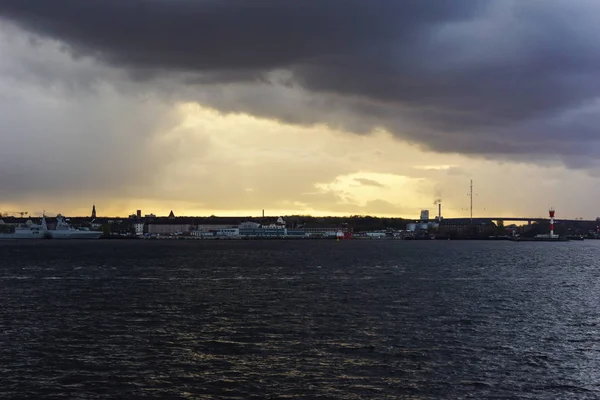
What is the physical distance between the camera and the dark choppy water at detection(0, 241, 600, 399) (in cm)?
2616

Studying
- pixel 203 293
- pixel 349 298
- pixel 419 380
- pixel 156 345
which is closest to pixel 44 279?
pixel 203 293

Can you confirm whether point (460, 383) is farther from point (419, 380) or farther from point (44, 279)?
point (44, 279)

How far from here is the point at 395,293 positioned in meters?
59.7

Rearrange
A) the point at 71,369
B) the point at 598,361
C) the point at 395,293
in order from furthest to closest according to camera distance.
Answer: the point at 395,293, the point at 598,361, the point at 71,369

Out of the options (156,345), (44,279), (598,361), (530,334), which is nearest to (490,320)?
(530,334)

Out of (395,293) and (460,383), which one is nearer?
(460,383)

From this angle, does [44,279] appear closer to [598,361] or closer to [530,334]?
[530,334]

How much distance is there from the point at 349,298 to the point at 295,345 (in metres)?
21.8

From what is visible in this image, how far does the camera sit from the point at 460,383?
26.5 metres

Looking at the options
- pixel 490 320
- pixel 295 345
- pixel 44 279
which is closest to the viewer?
pixel 295 345

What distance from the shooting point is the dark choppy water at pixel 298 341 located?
2616 cm

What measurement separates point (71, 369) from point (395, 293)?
3665 cm

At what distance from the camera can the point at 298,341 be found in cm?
3500

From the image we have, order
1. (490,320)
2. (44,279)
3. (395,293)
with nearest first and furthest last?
(490,320) → (395,293) → (44,279)
